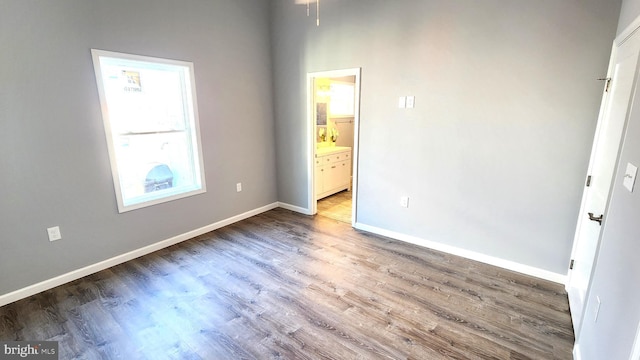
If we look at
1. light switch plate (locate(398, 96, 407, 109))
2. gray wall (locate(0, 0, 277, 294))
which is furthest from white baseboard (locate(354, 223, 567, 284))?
gray wall (locate(0, 0, 277, 294))

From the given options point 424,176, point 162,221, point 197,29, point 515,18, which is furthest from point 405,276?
point 197,29

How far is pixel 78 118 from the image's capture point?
265 centimetres

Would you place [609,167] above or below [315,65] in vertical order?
below

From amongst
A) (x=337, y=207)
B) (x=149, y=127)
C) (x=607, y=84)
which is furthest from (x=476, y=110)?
(x=149, y=127)

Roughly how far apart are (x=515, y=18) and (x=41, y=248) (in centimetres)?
466

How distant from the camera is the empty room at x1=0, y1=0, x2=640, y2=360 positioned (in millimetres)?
2025

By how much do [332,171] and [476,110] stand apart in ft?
9.15

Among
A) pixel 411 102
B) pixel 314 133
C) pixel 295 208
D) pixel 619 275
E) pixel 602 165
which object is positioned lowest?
pixel 295 208

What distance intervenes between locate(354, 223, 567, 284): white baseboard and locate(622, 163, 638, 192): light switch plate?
167 cm

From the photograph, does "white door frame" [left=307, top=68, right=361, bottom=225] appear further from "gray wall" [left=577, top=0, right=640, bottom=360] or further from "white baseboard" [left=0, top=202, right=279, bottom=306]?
"gray wall" [left=577, top=0, right=640, bottom=360]

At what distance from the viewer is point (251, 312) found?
2.33m

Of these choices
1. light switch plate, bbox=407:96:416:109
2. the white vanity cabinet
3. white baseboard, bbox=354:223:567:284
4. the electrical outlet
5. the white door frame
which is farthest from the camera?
the white vanity cabinet

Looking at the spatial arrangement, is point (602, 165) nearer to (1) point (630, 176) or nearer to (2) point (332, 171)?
(1) point (630, 176)

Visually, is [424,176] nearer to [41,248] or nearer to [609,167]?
[609,167]
